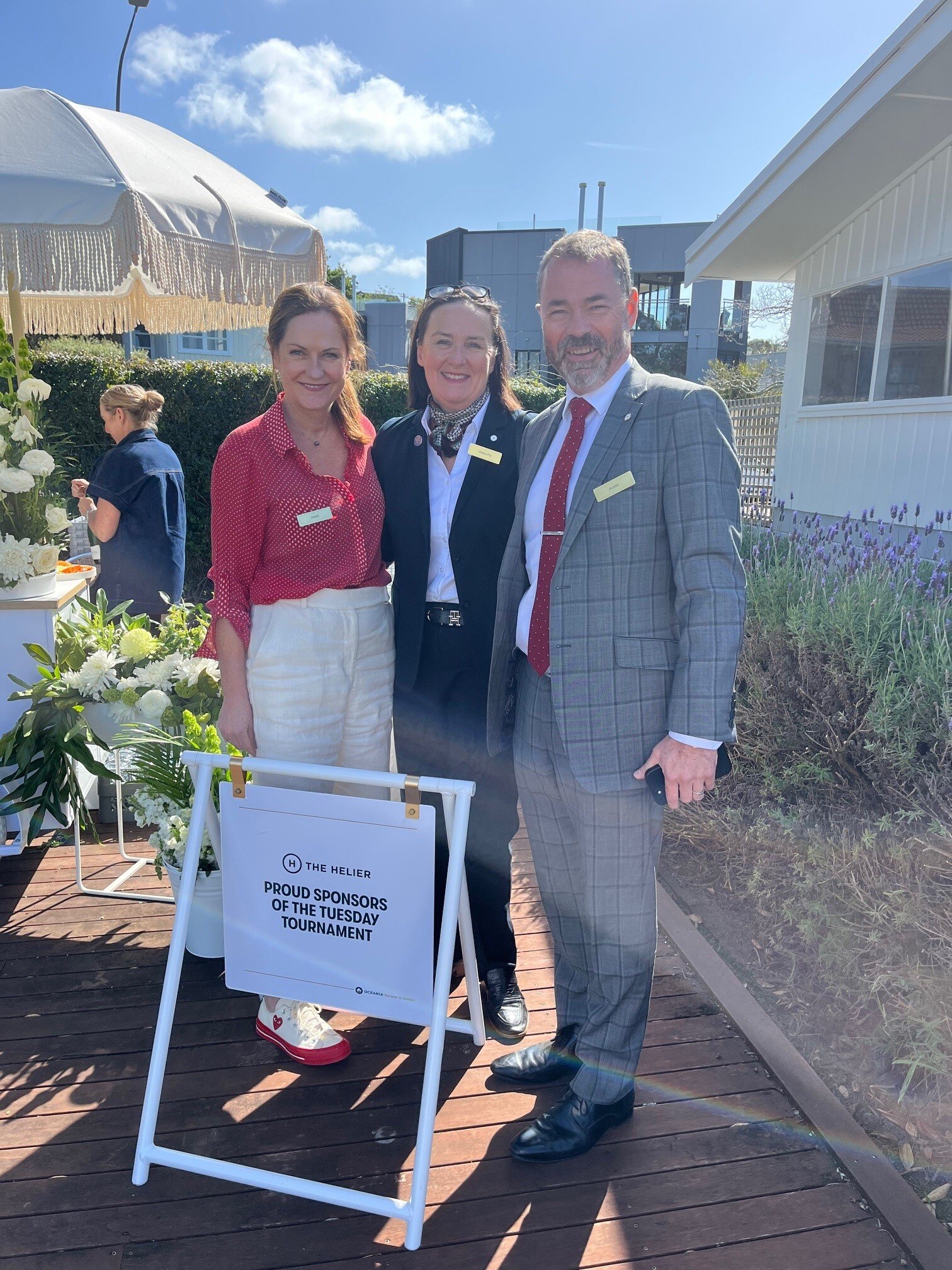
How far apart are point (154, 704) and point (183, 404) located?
23.3 ft

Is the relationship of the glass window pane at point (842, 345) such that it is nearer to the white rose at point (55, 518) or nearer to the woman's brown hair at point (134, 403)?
the woman's brown hair at point (134, 403)

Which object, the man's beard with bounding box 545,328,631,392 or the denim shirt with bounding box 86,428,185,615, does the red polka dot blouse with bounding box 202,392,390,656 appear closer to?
the man's beard with bounding box 545,328,631,392

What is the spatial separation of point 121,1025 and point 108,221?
2.60 meters

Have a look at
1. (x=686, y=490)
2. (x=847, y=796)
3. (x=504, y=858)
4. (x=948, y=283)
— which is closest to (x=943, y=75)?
(x=948, y=283)

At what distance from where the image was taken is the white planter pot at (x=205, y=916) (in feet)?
9.03

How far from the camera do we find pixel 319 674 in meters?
2.23

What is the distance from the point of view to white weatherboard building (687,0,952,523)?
572 centimetres

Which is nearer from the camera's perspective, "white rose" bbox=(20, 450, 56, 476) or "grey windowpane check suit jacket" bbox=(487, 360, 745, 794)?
"grey windowpane check suit jacket" bbox=(487, 360, 745, 794)

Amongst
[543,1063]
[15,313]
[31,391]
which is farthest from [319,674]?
[15,313]

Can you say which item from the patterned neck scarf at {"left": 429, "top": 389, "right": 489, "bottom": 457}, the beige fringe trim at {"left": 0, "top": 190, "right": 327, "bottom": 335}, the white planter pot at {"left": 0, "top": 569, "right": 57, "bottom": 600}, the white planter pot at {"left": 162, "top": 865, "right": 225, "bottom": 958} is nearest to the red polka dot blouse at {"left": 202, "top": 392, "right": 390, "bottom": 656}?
the patterned neck scarf at {"left": 429, "top": 389, "right": 489, "bottom": 457}

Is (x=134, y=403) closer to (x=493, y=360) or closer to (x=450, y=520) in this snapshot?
(x=493, y=360)

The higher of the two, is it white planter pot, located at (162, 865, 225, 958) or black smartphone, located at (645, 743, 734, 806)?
black smartphone, located at (645, 743, 734, 806)

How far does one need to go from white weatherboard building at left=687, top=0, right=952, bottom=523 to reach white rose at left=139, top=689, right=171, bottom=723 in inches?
216

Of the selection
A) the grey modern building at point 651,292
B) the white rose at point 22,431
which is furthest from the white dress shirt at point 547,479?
the grey modern building at point 651,292
